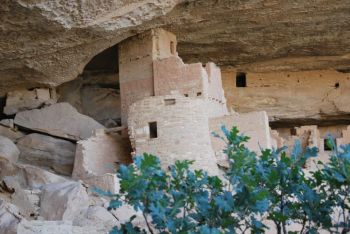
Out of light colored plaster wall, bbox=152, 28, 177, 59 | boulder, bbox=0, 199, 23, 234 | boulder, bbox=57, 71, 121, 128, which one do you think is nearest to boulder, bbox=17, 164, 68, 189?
boulder, bbox=0, 199, 23, 234

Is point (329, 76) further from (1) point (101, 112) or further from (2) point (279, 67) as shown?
A: (1) point (101, 112)

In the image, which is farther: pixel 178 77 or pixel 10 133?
pixel 10 133

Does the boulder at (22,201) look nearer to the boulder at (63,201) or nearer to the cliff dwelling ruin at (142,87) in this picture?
the cliff dwelling ruin at (142,87)

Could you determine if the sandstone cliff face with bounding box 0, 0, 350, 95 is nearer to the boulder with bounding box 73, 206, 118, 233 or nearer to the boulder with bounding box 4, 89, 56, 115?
the boulder with bounding box 4, 89, 56, 115

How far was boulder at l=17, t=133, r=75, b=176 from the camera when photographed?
1139 centimetres

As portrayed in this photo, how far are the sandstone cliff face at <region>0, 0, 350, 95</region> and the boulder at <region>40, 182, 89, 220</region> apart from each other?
8.71 feet

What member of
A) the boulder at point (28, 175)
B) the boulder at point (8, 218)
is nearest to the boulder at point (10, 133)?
the boulder at point (28, 175)

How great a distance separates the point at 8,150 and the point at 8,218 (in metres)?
4.23

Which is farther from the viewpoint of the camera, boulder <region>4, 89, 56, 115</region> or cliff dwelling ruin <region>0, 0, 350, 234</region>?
boulder <region>4, 89, 56, 115</region>

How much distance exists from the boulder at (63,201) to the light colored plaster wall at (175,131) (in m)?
1.69

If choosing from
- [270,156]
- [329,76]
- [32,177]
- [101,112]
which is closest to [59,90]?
[101,112]

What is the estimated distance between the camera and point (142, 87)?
1148 centimetres

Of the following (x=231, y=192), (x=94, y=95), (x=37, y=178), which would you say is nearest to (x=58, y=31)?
(x=37, y=178)

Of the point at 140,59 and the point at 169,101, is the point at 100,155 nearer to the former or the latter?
the point at 169,101
